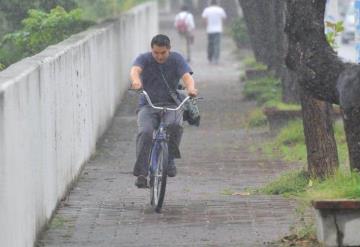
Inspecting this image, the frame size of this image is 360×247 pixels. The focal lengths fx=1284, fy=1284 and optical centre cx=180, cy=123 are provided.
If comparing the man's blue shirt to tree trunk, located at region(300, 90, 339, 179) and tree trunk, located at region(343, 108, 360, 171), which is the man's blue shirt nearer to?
tree trunk, located at region(300, 90, 339, 179)

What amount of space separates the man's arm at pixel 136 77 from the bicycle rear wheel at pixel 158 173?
575mm

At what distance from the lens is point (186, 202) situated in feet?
40.4

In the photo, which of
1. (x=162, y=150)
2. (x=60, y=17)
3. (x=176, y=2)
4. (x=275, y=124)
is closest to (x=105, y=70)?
(x=60, y=17)

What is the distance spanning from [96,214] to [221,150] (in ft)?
20.8

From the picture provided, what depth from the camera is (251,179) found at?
14.6 metres

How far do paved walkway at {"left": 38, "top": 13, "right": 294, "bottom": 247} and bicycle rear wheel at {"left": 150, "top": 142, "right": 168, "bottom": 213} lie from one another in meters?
0.12

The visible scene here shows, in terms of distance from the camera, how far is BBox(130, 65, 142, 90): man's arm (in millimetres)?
11789

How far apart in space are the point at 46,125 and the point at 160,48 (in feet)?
5.53

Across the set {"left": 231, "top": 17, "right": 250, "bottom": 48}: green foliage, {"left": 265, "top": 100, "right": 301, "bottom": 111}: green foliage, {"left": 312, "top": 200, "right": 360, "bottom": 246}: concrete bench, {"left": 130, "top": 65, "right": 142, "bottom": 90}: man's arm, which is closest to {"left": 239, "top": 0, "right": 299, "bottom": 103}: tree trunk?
{"left": 265, "top": 100, "right": 301, "bottom": 111}: green foliage

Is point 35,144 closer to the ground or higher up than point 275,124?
higher up

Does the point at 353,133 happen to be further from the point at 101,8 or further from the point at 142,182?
the point at 101,8

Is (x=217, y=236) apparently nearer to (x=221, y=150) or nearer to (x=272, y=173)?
(x=272, y=173)

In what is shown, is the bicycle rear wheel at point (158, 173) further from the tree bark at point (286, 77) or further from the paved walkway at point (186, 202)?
the tree bark at point (286, 77)

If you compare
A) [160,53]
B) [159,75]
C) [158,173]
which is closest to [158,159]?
[158,173]
